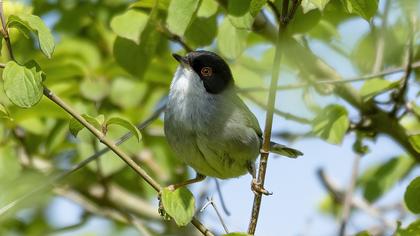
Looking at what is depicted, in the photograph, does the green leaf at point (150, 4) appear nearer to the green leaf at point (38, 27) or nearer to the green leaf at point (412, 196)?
the green leaf at point (38, 27)

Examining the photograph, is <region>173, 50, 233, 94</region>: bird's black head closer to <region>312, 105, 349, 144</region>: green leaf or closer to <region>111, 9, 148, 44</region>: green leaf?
<region>111, 9, 148, 44</region>: green leaf

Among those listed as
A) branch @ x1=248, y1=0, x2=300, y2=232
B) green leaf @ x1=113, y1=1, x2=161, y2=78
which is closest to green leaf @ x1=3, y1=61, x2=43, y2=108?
branch @ x1=248, y1=0, x2=300, y2=232

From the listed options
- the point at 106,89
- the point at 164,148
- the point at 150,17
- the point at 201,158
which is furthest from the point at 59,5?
the point at 201,158

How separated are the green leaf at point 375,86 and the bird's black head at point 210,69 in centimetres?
76

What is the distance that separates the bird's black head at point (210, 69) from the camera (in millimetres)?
4039

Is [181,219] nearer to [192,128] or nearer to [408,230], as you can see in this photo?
[408,230]

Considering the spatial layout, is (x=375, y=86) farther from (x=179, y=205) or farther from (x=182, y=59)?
(x=179, y=205)

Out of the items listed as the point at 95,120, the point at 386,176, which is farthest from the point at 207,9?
the point at 386,176

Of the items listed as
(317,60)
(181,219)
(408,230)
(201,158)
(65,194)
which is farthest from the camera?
(65,194)

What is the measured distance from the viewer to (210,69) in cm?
411

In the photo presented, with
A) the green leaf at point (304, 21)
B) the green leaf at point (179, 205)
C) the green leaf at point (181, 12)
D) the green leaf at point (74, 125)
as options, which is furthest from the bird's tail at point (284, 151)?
the green leaf at point (74, 125)

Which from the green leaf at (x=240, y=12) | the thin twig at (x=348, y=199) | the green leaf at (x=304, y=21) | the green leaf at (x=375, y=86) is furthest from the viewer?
the thin twig at (x=348, y=199)

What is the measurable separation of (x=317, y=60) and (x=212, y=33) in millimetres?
702

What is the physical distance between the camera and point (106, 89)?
479cm
